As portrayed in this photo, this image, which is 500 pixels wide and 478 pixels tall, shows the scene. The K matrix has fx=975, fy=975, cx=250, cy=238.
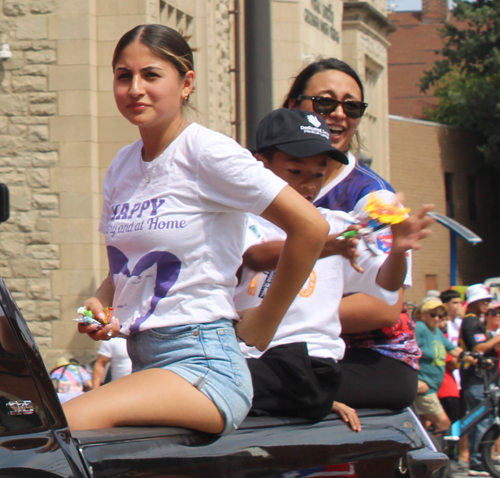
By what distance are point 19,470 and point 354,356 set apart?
1677mm

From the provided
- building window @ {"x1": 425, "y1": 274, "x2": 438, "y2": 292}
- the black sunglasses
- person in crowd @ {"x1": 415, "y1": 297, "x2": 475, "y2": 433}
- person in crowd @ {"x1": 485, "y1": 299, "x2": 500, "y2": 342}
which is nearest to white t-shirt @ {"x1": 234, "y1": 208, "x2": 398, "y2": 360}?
the black sunglasses

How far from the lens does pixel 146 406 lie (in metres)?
2.36

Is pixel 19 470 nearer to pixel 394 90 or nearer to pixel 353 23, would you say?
pixel 353 23

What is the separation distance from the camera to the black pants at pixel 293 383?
2.81 meters

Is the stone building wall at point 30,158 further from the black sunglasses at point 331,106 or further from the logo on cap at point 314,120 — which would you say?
the logo on cap at point 314,120

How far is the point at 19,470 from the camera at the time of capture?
1.88 m

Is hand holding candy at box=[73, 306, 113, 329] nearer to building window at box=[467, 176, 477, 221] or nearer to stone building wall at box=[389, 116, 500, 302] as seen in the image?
stone building wall at box=[389, 116, 500, 302]

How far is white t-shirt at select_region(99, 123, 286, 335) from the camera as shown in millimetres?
2566

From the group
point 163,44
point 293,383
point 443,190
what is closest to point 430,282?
point 443,190

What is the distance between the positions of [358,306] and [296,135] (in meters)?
0.61

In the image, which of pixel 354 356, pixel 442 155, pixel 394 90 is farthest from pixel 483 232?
pixel 354 356

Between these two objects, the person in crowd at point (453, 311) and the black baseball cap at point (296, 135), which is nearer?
the black baseball cap at point (296, 135)

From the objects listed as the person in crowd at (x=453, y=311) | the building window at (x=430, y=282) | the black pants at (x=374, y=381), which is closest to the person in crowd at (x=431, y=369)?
the person in crowd at (x=453, y=311)

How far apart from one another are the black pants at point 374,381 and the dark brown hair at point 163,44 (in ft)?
3.74
